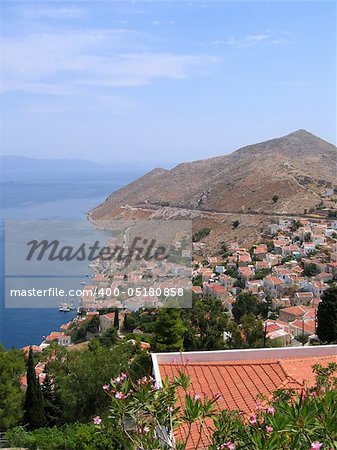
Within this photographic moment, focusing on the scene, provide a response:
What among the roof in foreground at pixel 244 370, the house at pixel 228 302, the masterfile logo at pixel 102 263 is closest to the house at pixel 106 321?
the masterfile logo at pixel 102 263

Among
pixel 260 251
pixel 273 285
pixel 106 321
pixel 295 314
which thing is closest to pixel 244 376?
pixel 295 314

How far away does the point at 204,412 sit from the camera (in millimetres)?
1867

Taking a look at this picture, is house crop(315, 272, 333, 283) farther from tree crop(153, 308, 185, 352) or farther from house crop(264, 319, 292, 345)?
tree crop(153, 308, 185, 352)

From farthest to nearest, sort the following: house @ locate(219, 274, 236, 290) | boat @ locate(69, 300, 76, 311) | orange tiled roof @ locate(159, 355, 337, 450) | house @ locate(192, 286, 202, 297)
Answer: boat @ locate(69, 300, 76, 311) → house @ locate(219, 274, 236, 290) → house @ locate(192, 286, 202, 297) → orange tiled roof @ locate(159, 355, 337, 450)

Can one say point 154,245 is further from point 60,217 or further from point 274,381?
point 274,381

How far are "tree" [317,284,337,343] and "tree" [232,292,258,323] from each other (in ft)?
24.1

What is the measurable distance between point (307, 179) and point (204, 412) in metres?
43.7

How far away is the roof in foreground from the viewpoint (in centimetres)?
405

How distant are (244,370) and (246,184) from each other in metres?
45.8

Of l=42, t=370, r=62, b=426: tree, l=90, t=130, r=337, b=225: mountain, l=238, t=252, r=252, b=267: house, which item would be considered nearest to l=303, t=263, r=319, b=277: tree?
l=238, t=252, r=252, b=267: house

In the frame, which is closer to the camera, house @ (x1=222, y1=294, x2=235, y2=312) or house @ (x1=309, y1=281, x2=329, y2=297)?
house @ (x1=222, y1=294, x2=235, y2=312)

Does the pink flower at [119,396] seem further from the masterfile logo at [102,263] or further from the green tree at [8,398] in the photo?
the masterfile logo at [102,263]

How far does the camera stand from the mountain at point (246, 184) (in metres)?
41.2

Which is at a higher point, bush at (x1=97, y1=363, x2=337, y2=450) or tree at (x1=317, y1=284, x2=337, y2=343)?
bush at (x1=97, y1=363, x2=337, y2=450)
